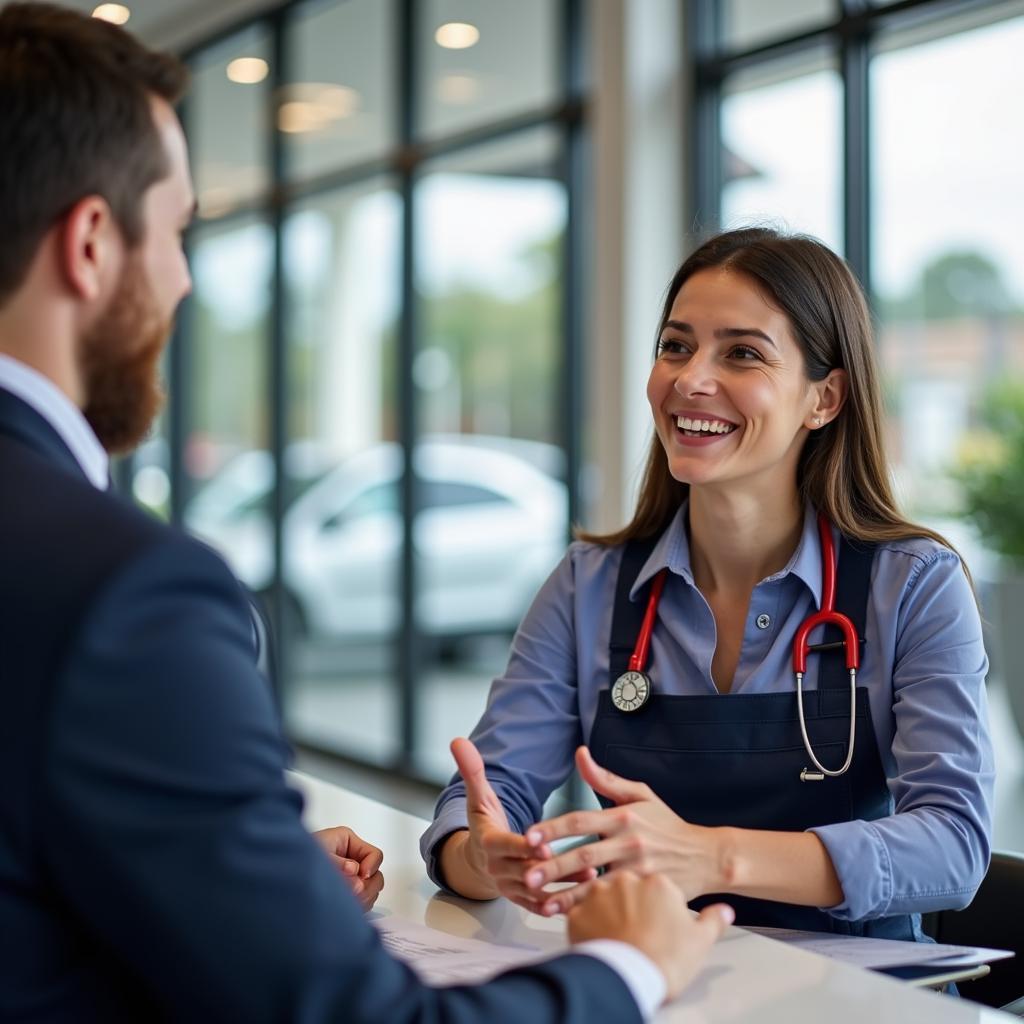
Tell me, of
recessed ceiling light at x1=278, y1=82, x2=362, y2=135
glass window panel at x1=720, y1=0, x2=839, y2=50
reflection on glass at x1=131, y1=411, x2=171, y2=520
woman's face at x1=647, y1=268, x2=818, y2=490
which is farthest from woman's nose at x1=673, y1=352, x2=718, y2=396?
reflection on glass at x1=131, y1=411, x2=171, y2=520

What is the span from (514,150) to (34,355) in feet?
13.4

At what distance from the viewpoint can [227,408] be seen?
7242mm

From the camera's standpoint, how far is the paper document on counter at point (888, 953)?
4.44 feet

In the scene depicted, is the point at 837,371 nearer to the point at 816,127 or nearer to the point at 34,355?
the point at 34,355

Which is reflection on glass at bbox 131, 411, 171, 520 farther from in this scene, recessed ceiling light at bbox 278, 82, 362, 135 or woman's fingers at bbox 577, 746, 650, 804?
woman's fingers at bbox 577, 746, 650, 804

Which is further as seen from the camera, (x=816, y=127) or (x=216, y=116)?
(x=216, y=116)

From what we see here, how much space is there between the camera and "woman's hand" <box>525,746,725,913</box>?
54.8 inches

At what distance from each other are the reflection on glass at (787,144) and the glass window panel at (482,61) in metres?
0.84

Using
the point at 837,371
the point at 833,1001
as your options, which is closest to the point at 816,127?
the point at 837,371

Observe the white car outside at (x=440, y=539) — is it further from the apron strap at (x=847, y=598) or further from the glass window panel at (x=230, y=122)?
the apron strap at (x=847, y=598)

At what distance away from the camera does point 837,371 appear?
2039 millimetres

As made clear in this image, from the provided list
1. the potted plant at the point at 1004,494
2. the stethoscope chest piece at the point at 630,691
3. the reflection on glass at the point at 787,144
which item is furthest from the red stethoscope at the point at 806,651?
the potted plant at the point at 1004,494

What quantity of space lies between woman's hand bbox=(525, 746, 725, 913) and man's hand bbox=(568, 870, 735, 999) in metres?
0.19

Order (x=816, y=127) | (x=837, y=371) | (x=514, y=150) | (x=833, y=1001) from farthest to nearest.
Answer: (x=514, y=150), (x=816, y=127), (x=837, y=371), (x=833, y=1001)
